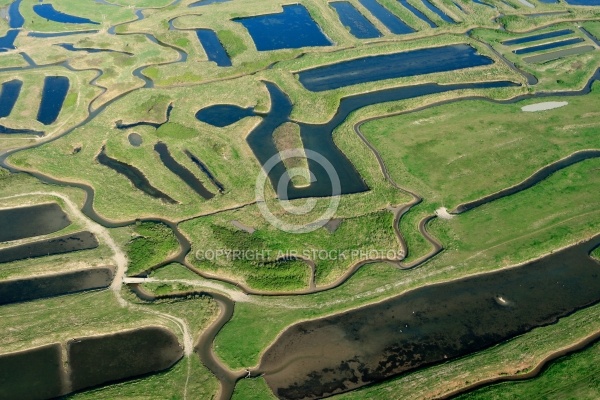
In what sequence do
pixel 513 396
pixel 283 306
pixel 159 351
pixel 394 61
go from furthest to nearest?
pixel 394 61
pixel 283 306
pixel 159 351
pixel 513 396

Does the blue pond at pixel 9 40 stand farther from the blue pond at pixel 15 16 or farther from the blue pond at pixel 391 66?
the blue pond at pixel 391 66

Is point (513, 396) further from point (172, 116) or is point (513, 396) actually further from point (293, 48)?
point (293, 48)

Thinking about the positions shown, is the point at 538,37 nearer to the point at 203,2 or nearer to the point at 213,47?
the point at 213,47

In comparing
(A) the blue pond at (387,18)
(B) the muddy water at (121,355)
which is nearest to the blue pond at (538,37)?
(A) the blue pond at (387,18)

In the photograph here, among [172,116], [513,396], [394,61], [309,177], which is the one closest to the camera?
[513,396]

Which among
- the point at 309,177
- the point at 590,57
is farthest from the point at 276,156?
the point at 590,57

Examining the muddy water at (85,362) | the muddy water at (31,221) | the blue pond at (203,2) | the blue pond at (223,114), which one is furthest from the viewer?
the blue pond at (203,2)

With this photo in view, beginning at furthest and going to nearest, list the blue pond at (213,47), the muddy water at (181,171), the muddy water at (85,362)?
the blue pond at (213,47) → the muddy water at (181,171) → the muddy water at (85,362)

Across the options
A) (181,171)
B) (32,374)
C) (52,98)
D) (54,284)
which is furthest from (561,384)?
(52,98)
